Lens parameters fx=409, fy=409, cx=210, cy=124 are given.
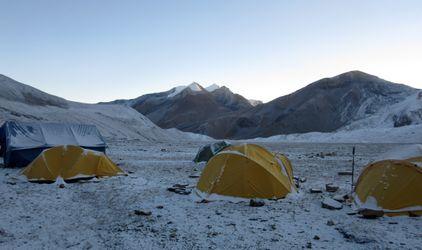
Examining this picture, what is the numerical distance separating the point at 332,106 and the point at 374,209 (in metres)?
104

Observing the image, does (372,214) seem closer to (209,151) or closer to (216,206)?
(216,206)

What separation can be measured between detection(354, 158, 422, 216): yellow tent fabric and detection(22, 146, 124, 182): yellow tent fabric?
10.3m

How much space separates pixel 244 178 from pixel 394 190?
164 inches

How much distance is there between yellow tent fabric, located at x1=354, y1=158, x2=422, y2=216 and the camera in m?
10.4

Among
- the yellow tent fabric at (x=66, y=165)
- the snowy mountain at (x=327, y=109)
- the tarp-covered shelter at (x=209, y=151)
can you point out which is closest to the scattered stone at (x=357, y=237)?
the yellow tent fabric at (x=66, y=165)

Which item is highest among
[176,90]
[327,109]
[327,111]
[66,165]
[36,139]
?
[176,90]

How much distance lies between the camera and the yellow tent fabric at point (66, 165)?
52.0ft

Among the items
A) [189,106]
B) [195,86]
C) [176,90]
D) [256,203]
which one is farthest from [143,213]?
[176,90]

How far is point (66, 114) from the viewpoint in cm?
7200

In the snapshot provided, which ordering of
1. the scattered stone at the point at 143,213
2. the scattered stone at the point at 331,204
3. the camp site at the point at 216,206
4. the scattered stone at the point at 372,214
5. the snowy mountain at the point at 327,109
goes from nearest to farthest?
the camp site at the point at 216,206 → the scattered stone at the point at 372,214 → the scattered stone at the point at 143,213 → the scattered stone at the point at 331,204 → the snowy mountain at the point at 327,109

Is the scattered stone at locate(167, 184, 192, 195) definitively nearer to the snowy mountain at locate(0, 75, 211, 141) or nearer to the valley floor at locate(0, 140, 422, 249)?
the valley floor at locate(0, 140, 422, 249)

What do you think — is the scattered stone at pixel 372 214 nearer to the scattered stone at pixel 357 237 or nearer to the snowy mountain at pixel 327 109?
the scattered stone at pixel 357 237

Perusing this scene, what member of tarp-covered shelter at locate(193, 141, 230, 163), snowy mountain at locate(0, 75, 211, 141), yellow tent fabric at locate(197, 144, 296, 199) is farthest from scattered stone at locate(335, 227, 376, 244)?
snowy mountain at locate(0, 75, 211, 141)

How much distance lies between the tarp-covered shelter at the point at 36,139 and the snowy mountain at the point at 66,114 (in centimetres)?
3585
